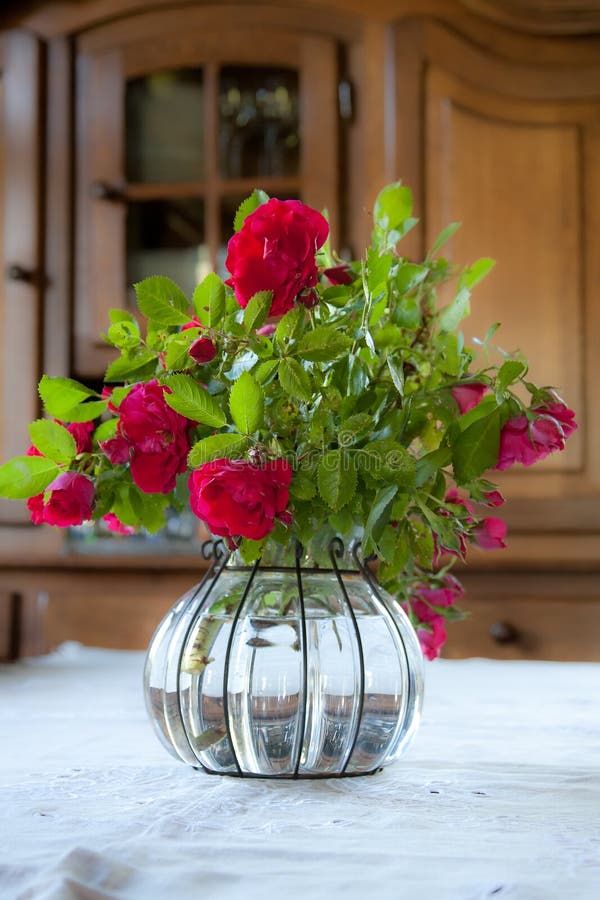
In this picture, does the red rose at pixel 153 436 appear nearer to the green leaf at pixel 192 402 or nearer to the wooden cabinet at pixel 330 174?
the green leaf at pixel 192 402

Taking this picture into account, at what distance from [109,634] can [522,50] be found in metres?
1.21

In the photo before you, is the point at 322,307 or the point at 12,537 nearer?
the point at 322,307

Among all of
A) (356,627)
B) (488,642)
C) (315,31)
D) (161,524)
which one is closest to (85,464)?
(161,524)

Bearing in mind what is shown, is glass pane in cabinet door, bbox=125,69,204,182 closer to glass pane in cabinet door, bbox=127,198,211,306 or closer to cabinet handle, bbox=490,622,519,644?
glass pane in cabinet door, bbox=127,198,211,306

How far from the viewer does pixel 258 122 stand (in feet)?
6.02

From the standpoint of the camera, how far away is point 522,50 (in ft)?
5.82

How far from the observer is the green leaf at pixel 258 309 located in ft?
1.83

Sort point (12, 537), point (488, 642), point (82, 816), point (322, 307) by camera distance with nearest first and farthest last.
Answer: point (82, 816) → point (322, 307) → point (488, 642) → point (12, 537)

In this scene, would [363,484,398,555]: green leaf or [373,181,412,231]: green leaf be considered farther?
[373,181,412,231]: green leaf

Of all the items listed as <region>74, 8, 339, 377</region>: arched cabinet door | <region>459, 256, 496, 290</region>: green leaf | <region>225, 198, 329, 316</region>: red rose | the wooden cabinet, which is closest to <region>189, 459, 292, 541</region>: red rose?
<region>225, 198, 329, 316</region>: red rose

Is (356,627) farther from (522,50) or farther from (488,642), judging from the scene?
(522,50)

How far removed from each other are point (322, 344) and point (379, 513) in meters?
0.09

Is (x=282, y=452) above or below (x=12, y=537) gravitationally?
above

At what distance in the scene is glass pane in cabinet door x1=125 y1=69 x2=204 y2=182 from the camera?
6.08 ft
